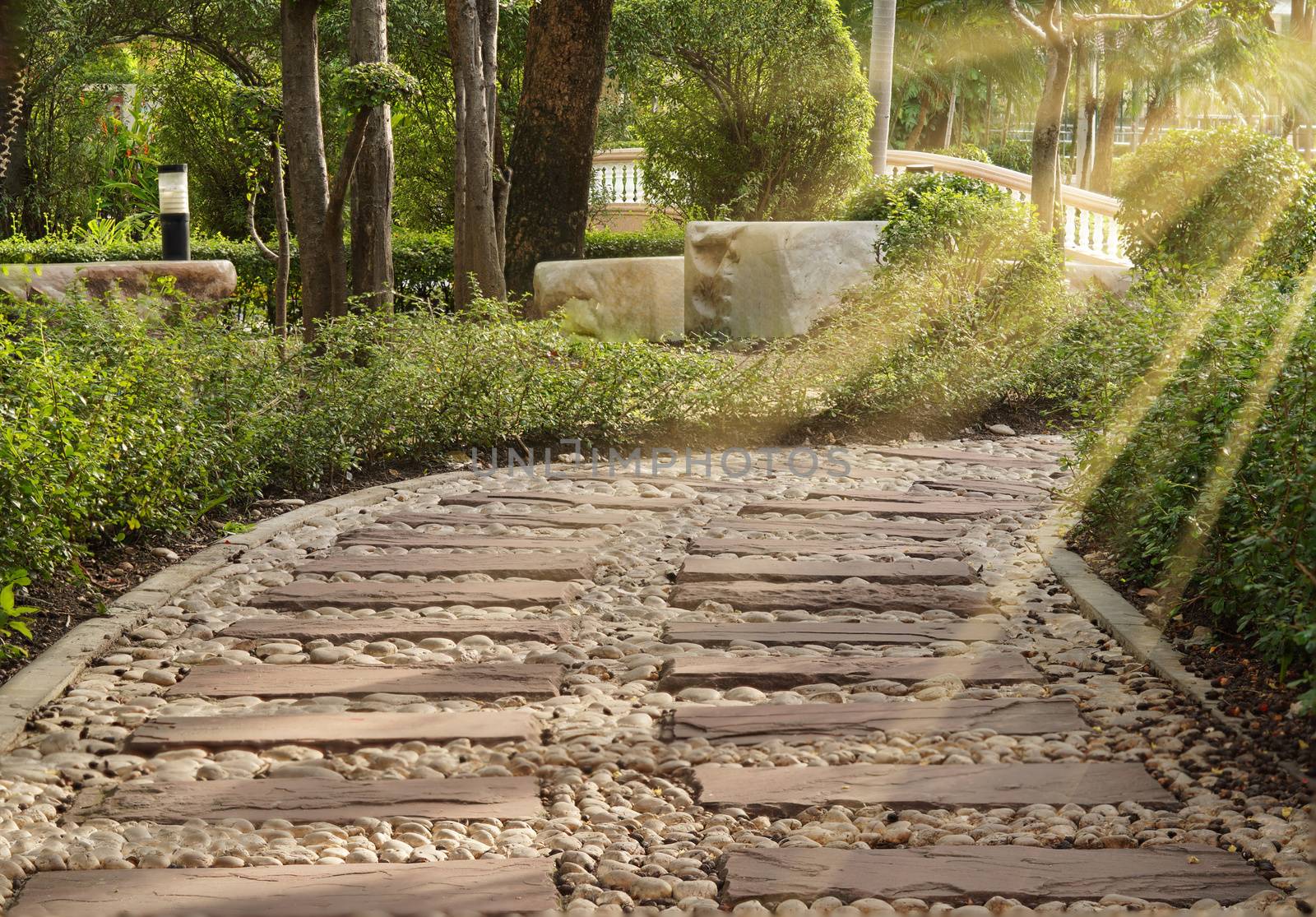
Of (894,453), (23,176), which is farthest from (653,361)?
(23,176)

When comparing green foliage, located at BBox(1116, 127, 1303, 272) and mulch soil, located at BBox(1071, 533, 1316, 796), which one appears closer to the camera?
mulch soil, located at BBox(1071, 533, 1316, 796)

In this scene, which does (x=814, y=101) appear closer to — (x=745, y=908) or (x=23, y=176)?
(x=23, y=176)

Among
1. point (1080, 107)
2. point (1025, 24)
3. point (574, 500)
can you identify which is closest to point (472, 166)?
point (574, 500)

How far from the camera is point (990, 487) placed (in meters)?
6.30

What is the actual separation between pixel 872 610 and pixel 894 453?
10.2 feet

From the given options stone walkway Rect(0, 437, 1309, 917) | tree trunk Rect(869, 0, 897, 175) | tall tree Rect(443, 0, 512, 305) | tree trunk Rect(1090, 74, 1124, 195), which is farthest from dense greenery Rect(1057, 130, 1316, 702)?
tree trunk Rect(1090, 74, 1124, 195)

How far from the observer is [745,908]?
7.48 feet

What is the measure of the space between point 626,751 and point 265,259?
11446 mm

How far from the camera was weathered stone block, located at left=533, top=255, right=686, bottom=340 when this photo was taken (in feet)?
36.1

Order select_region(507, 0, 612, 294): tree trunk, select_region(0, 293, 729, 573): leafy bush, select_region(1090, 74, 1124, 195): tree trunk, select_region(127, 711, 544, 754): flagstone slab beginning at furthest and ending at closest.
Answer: select_region(1090, 74, 1124, 195): tree trunk
select_region(507, 0, 612, 294): tree trunk
select_region(0, 293, 729, 573): leafy bush
select_region(127, 711, 544, 754): flagstone slab

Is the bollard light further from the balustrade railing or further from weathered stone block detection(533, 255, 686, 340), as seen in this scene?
the balustrade railing

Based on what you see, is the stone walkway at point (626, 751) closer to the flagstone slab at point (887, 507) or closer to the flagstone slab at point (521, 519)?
the flagstone slab at point (521, 519)

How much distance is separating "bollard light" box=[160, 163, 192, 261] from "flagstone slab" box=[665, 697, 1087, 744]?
23.4 ft

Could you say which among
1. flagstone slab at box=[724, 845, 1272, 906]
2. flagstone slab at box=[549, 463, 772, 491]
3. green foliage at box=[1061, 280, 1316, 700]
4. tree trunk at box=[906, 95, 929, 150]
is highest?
tree trunk at box=[906, 95, 929, 150]
